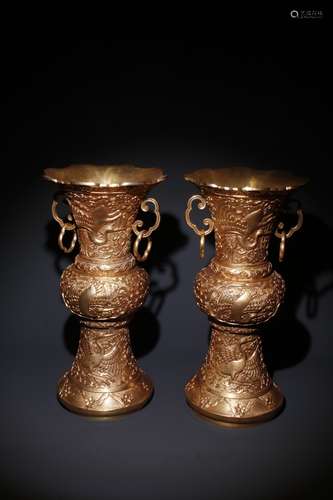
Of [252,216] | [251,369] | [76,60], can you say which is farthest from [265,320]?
[76,60]

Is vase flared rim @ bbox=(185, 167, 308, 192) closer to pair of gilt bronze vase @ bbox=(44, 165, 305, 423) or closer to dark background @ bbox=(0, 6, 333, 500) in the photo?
pair of gilt bronze vase @ bbox=(44, 165, 305, 423)

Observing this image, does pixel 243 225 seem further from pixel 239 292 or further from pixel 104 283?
pixel 104 283

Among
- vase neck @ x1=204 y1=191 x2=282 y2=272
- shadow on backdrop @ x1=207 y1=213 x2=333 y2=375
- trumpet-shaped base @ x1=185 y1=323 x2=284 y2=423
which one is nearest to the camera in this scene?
vase neck @ x1=204 y1=191 x2=282 y2=272

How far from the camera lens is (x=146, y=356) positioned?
8.37 ft

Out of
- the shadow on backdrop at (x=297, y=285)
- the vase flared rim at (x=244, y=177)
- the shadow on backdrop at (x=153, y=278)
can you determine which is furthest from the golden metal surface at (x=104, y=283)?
the shadow on backdrop at (x=297, y=285)

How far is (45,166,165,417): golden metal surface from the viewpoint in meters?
1.95

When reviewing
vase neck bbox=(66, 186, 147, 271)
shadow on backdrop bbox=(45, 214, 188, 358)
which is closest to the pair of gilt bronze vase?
vase neck bbox=(66, 186, 147, 271)

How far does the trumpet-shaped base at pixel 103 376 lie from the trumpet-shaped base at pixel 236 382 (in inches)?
9.6

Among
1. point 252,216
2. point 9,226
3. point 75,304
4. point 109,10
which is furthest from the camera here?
point 9,226

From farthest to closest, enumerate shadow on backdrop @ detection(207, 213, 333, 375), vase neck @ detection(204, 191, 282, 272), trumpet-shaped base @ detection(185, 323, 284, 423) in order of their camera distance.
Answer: shadow on backdrop @ detection(207, 213, 333, 375)
trumpet-shaped base @ detection(185, 323, 284, 423)
vase neck @ detection(204, 191, 282, 272)

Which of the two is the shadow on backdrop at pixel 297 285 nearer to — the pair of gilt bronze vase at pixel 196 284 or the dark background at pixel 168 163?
the dark background at pixel 168 163

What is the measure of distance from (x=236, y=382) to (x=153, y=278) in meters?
0.62

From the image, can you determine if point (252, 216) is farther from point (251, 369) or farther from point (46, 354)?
point (46, 354)

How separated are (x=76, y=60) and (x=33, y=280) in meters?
0.87
